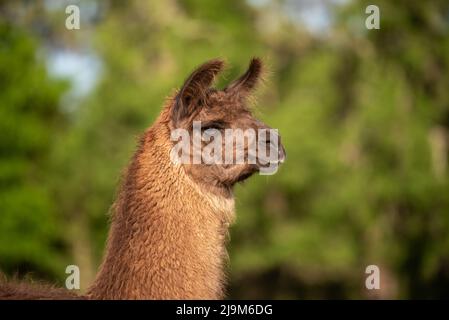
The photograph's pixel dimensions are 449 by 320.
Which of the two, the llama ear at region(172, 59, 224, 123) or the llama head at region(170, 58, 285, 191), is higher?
the llama ear at region(172, 59, 224, 123)

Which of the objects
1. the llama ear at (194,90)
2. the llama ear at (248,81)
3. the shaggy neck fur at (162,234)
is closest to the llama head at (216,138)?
the llama ear at (194,90)

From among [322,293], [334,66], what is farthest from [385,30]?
[322,293]

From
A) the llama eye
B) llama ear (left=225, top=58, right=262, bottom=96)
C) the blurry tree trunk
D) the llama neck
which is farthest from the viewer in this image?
the blurry tree trunk

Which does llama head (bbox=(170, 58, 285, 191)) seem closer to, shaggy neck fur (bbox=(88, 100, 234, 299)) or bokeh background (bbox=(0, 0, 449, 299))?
shaggy neck fur (bbox=(88, 100, 234, 299))

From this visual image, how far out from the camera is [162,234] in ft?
22.2

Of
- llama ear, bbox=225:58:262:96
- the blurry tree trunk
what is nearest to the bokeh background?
the blurry tree trunk

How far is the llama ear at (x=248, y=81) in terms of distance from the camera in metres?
7.61

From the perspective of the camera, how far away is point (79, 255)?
32.0 m

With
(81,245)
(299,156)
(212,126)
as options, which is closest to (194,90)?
(212,126)

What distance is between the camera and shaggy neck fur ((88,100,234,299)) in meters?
6.62

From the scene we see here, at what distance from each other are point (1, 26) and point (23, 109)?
4134mm

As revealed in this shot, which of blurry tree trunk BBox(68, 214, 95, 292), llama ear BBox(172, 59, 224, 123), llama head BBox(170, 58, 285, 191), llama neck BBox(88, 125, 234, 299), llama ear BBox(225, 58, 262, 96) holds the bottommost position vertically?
llama neck BBox(88, 125, 234, 299)

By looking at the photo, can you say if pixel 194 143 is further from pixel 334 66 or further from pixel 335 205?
pixel 334 66

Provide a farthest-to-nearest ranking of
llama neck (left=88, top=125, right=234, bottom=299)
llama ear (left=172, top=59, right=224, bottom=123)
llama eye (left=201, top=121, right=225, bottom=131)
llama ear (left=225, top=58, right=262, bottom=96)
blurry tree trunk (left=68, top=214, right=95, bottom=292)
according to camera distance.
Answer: blurry tree trunk (left=68, top=214, right=95, bottom=292) < llama ear (left=225, top=58, right=262, bottom=96) < llama eye (left=201, top=121, right=225, bottom=131) < llama ear (left=172, top=59, right=224, bottom=123) < llama neck (left=88, top=125, right=234, bottom=299)
